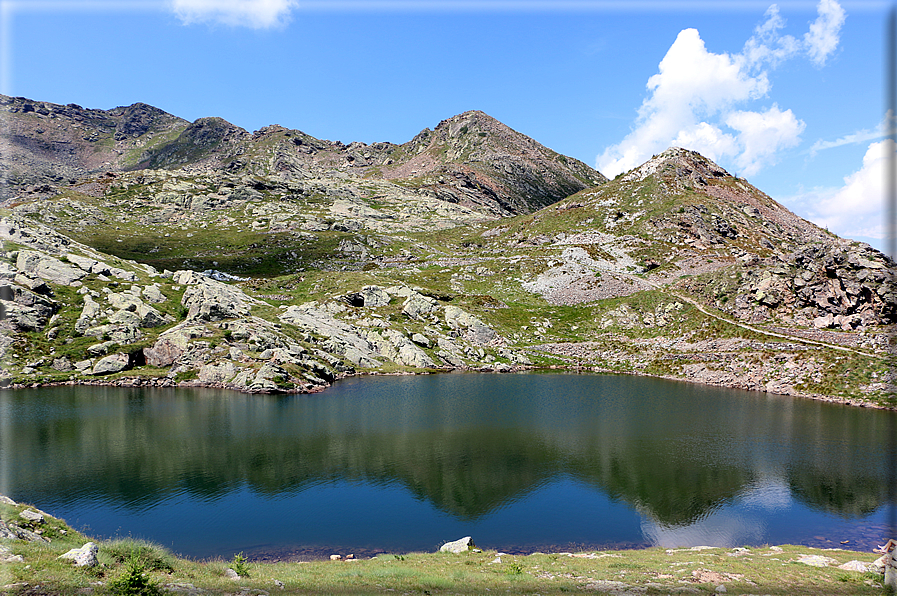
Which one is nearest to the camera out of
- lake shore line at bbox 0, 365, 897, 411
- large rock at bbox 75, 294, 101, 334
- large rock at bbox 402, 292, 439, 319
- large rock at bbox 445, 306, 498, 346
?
lake shore line at bbox 0, 365, 897, 411

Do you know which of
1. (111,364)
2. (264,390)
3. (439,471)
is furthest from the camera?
(111,364)

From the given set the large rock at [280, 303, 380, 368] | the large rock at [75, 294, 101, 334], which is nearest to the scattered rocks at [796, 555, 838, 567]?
the large rock at [280, 303, 380, 368]

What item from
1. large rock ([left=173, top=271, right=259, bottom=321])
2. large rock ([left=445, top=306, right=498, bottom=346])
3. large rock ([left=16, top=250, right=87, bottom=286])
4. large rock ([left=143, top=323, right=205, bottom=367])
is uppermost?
large rock ([left=16, top=250, right=87, bottom=286])

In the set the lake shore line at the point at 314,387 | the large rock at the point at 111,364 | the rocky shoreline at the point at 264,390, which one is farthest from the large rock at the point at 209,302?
the rocky shoreline at the point at 264,390

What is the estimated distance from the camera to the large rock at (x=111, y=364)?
8169cm

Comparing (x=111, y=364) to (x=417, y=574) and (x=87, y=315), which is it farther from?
(x=417, y=574)

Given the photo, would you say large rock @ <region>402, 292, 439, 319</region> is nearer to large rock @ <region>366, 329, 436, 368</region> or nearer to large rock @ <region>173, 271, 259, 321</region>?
large rock @ <region>366, 329, 436, 368</region>

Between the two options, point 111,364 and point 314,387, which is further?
point 314,387

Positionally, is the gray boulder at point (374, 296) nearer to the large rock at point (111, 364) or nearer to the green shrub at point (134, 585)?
the large rock at point (111, 364)

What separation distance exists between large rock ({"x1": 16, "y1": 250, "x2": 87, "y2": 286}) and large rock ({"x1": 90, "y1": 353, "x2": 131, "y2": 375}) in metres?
27.1

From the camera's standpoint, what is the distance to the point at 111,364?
8275cm

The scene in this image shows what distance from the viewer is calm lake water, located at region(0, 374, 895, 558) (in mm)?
35469

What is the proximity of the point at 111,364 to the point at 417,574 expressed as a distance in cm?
8410

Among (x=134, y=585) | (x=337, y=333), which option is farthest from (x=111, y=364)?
(x=134, y=585)
